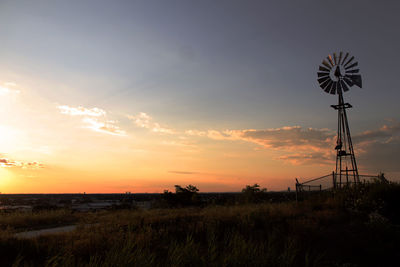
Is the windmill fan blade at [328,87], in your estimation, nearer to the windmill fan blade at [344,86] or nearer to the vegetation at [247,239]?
the windmill fan blade at [344,86]

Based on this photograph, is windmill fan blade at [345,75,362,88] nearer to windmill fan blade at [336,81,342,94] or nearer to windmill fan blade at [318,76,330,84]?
windmill fan blade at [336,81,342,94]

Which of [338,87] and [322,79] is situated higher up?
[322,79]

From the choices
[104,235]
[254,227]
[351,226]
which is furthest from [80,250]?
[351,226]

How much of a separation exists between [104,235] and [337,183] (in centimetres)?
1980

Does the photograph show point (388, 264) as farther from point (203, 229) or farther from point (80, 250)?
point (80, 250)

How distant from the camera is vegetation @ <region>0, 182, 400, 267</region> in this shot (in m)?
6.50

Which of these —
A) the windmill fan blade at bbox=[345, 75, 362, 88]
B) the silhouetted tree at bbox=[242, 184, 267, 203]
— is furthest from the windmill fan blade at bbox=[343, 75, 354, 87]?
the silhouetted tree at bbox=[242, 184, 267, 203]

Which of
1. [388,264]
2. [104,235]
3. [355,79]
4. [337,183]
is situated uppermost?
[355,79]

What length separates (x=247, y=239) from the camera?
11844 millimetres

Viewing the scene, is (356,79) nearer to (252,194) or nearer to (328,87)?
(328,87)

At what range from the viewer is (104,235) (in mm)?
11383

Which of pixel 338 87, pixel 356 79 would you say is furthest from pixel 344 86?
pixel 356 79

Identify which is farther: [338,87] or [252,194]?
[252,194]

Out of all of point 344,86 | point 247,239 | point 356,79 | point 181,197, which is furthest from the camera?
point 181,197
